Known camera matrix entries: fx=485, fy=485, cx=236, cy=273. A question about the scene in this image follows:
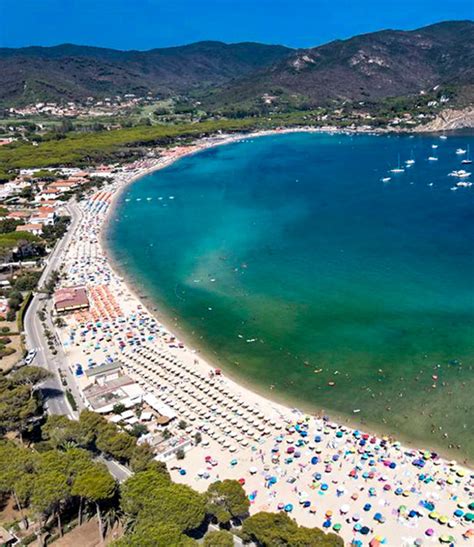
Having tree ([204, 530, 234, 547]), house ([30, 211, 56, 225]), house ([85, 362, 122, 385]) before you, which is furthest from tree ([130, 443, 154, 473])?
house ([30, 211, 56, 225])

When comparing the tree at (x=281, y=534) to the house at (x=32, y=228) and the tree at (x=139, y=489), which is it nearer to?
the tree at (x=139, y=489)

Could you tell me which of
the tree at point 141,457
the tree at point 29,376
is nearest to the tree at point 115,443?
the tree at point 141,457

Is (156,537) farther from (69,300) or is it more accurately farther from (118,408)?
(69,300)

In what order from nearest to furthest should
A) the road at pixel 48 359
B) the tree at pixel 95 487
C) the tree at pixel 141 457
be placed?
the tree at pixel 95 487 → the tree at pixel 141 457 → the road at pixel 48 359

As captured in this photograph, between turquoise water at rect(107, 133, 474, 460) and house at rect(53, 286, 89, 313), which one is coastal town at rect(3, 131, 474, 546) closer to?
house at rect(53, 286, 89, 313)

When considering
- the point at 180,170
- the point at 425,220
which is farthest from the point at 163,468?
the point at 180,170

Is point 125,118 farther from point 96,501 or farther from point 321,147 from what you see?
point 96,501
